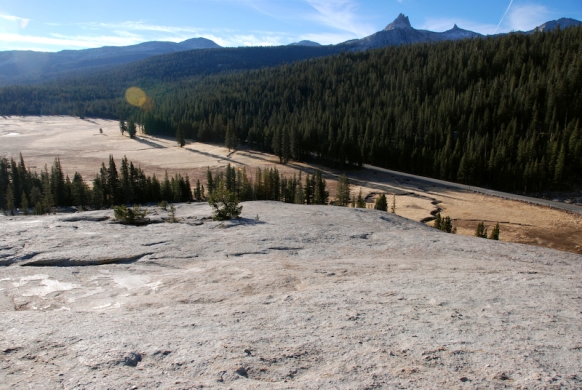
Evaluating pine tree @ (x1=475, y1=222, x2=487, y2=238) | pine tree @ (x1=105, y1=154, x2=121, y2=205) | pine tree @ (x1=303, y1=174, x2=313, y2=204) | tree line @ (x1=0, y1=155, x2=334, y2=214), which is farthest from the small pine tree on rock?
pine tree @ (x1=105, y1=154, x2=121, y2=205)

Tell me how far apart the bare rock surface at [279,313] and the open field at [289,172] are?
160 ft

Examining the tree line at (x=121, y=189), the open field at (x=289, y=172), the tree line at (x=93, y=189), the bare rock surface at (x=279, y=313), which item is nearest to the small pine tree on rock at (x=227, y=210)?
the bare rock surface at (x=279, y=313)

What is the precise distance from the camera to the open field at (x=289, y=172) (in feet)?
215

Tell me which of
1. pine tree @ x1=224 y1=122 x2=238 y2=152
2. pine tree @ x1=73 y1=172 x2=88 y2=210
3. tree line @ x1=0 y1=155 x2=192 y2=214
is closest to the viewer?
pine tree @ x1=73 y1=172 x2=88 y2=210

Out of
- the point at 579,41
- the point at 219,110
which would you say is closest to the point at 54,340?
the point at 219,110

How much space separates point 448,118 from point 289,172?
64982mm

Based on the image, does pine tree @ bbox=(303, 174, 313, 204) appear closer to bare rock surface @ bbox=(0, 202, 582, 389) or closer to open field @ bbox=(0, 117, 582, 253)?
open field @ bbox=(0, 117, 582, 253)

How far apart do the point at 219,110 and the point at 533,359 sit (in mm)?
193157

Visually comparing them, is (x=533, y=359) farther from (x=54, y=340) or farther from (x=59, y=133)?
(x=59, y=133)

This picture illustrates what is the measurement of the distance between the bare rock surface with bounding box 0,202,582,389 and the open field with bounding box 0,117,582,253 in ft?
160

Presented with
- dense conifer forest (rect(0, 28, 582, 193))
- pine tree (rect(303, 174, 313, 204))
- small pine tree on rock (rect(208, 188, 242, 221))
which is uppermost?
dense conifer forest (rect(0, 28, 582, 193))

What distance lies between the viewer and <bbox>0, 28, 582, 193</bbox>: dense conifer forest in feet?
333

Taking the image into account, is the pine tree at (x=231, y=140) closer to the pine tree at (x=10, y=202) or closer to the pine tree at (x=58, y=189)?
the pine tree at (x=58, y=189)

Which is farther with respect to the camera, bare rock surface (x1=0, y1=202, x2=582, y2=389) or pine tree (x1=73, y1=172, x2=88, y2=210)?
pine tree (x1=73, y1=172, x2=88, y2=210)
